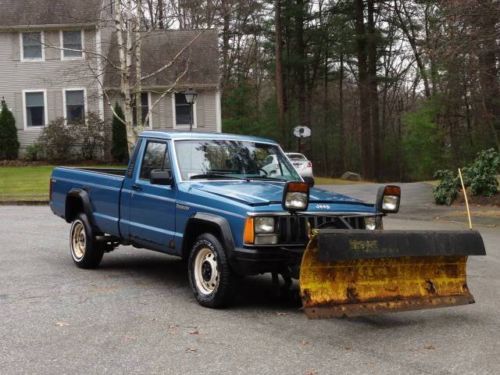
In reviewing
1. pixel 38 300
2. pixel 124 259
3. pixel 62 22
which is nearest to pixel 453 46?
pixel 124 259

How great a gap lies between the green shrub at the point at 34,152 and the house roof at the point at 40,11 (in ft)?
19.5

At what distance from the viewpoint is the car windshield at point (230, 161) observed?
7.71 meters

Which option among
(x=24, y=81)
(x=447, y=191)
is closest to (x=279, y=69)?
(x=24, y=81)

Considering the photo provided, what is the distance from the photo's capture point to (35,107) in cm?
3516

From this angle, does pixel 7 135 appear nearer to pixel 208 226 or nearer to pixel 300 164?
pixel 300 164

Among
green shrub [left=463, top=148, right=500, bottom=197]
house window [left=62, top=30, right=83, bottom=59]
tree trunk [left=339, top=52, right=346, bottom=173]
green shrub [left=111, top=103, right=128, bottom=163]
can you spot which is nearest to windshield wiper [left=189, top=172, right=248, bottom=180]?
green shrub [left=463, top=148, right=500, bottom=197]

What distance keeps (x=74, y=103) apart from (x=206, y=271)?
98.1 feet

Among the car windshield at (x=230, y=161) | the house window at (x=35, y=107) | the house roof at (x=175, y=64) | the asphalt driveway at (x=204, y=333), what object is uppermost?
the house roof at (x=175, y=64)

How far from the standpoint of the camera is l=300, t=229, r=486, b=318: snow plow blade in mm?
5941

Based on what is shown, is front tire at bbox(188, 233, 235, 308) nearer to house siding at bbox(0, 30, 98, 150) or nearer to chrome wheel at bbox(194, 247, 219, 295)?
chrome wheel at bbox(194, 247, 219, 295)

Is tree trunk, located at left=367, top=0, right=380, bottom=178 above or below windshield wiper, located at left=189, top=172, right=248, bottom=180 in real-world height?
above

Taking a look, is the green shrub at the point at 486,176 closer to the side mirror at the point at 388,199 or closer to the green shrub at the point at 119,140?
the side mirror at the point at 388,199

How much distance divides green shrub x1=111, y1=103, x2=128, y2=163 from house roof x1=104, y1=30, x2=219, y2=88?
1.68 metres

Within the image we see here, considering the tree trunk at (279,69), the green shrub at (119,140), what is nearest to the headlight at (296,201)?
the green shrub at (119,140)
